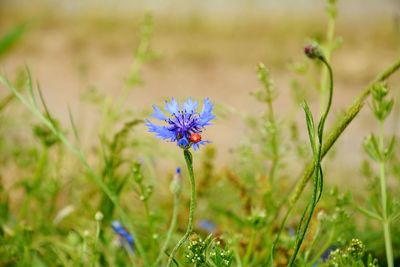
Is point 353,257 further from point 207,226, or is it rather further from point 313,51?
point 207,226

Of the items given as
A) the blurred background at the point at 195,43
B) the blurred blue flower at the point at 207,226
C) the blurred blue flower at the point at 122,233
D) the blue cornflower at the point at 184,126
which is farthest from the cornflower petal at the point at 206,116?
the blurred background at the point at 195,43

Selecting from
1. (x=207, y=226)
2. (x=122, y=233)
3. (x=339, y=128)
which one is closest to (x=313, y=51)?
(x=339, y=128)

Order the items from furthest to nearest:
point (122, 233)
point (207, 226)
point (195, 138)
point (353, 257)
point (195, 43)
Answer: point (195, 43), point (207, 226), point (122, 233), point (353, 257), point (195, 138)

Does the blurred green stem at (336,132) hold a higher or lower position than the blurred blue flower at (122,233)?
higher

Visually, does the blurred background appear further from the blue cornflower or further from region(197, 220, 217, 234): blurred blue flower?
the blue cornflower

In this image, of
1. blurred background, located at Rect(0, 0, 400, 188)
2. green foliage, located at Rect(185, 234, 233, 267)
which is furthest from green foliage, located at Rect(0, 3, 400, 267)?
blurred background, located at Rect(0, 0, 400, 188)

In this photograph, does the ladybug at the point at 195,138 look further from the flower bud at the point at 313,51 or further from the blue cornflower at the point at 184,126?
the flower bud at the point at 313,51

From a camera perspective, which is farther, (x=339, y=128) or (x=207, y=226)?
(x=207, y=226)

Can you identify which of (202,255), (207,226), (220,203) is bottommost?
(202,255)

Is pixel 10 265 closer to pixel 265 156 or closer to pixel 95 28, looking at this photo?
pixel 265 156
